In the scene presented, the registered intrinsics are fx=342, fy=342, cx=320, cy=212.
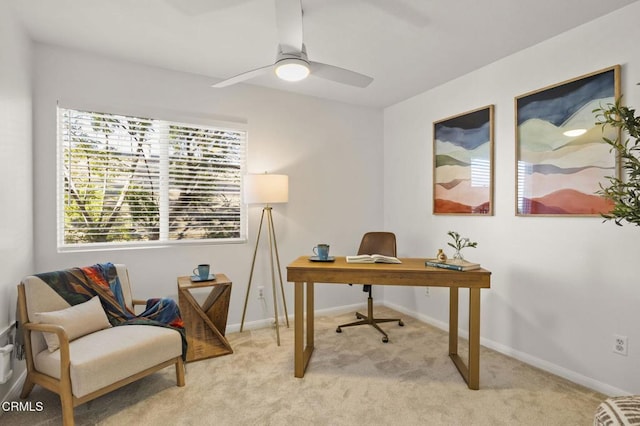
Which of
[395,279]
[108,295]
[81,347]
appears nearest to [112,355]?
[81,347]

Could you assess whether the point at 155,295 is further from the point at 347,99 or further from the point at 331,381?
the point at 347,99

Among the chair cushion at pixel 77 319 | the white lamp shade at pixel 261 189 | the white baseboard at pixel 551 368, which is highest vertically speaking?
the white lamp shade at pixel 261 189

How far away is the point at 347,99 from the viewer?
420cm

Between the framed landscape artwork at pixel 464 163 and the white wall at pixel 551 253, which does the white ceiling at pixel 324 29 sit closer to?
the white wall at pixel 551 253

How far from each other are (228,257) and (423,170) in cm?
241

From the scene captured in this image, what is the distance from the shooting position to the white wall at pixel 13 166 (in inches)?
84.7

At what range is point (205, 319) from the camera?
3000 millimetres

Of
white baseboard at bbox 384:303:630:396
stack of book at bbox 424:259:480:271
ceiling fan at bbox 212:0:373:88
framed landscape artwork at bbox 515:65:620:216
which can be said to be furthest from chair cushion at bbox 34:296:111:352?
framed landscape artwork at bbox 515:65:620:216

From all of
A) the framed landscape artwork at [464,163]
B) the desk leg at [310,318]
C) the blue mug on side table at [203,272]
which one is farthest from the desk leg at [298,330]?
the framed landscape artwork at [464,163]

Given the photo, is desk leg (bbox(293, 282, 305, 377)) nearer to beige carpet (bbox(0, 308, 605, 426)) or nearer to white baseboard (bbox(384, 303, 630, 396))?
beige carpet (bbox(0, 308, 605, 426))

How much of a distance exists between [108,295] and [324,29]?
8.46 ft

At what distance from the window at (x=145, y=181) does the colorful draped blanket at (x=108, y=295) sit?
1.90 ft

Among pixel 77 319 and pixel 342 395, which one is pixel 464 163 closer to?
pixel 342 395

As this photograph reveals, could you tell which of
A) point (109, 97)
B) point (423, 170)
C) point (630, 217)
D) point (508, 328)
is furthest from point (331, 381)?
point (109, 97)
